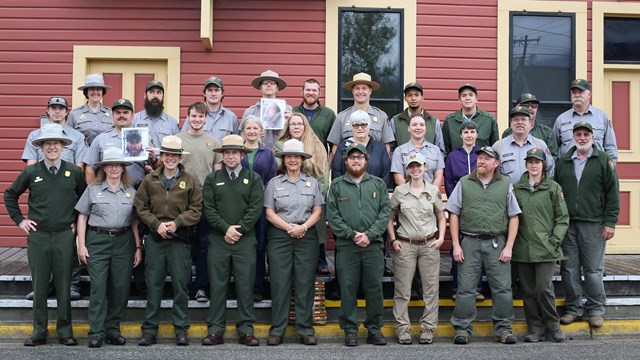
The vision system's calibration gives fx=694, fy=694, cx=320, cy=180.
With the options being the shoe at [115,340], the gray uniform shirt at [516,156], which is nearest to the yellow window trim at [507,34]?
the gray uniform shirt at [516,156]

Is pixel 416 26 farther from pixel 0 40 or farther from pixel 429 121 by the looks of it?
pixel 0 40

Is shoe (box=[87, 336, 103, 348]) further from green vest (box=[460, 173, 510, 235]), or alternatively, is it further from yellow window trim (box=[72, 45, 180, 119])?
yellow window trim (box=[72, 45, 180, 119])

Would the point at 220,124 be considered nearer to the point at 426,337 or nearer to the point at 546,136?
the point at 426,337

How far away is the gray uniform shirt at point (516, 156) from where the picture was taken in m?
7.48

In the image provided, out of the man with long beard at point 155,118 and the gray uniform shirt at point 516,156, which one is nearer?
the gray uniform shirt at point 516,156

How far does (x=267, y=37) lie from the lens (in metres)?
9.91

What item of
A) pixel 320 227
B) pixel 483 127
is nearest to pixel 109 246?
pixel 320 227

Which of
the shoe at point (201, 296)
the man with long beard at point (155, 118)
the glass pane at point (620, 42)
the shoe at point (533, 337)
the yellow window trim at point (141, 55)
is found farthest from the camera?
the glass pane at point (620, 42)

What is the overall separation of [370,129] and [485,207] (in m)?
1.54

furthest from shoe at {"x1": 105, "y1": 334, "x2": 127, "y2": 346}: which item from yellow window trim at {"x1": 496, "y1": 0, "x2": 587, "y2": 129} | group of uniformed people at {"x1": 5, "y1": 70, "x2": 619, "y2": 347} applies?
yellow window trim at {"x1": 496, "y1": 0, "x2": 587, "y2": 129}

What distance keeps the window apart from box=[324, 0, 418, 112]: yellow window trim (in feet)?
Answer: 4.95

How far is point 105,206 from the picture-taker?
6754 millimetres

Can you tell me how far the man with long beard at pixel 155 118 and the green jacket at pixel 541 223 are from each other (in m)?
3.89

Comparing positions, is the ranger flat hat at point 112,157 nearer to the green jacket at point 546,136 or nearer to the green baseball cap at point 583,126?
the green jacket at point 546,136
